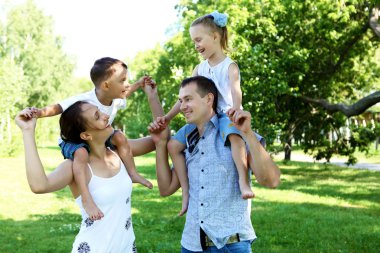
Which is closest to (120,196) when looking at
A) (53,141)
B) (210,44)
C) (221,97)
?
(221,97)

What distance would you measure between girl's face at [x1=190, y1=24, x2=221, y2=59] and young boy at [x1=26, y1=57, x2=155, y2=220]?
0.63 meters

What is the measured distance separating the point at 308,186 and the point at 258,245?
8936mm

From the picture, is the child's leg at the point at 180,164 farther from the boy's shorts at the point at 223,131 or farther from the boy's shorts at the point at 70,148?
the boy's shorts at the point at 70,148

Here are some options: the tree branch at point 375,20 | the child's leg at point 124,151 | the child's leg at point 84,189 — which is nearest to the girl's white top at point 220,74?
the child's leg at point 124,151

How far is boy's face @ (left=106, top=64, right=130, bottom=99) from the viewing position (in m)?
3.57

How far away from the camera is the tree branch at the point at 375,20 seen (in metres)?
15.6

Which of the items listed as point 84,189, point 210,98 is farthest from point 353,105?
point 84,189

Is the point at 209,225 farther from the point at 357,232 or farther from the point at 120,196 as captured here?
the point at 357,232

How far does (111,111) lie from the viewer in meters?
3.79

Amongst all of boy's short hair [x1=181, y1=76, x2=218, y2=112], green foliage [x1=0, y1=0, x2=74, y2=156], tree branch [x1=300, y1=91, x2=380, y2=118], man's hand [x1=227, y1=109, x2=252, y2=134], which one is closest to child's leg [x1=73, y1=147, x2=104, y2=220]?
boy's short hair [x1=181, y1=76, x2=218, y2=112]

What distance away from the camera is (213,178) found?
2.97m

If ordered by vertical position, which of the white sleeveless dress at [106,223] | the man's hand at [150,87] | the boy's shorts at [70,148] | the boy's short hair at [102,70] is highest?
the boy's short hair at [102,70]

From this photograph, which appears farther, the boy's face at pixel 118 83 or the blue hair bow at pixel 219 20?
the blue hair bow at pixel 219 20

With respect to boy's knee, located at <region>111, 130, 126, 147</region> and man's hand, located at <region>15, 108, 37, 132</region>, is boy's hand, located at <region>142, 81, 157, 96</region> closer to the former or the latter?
boy's knee, located at <region>111, 130, 126, 147</region>
